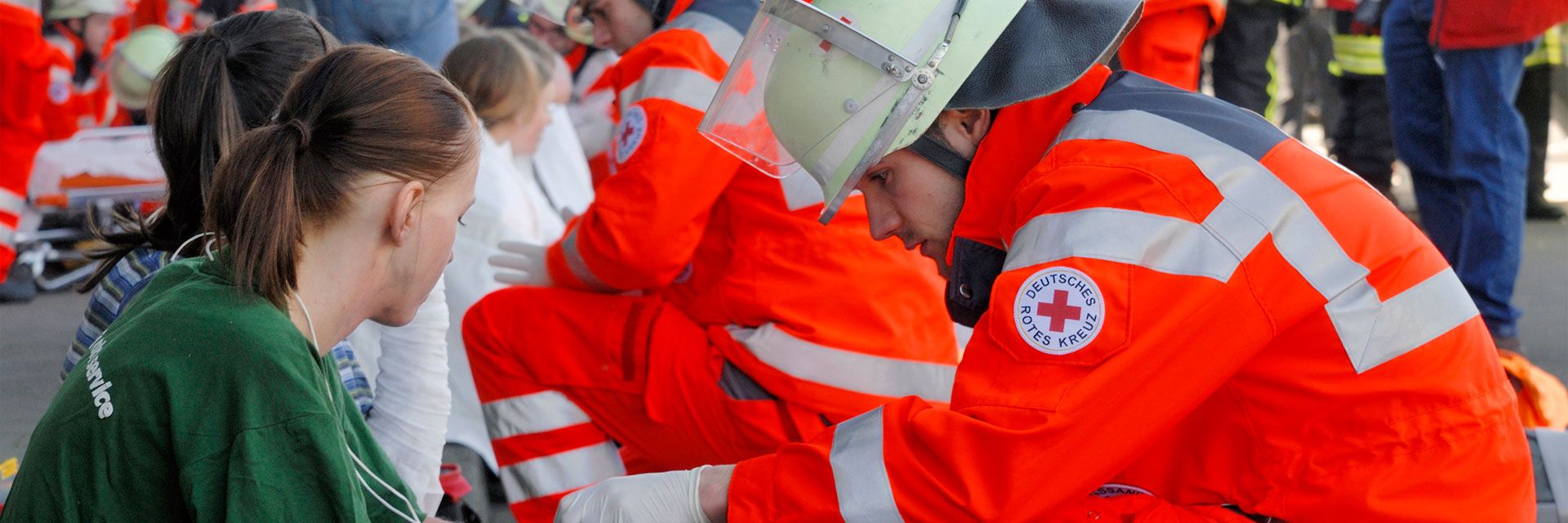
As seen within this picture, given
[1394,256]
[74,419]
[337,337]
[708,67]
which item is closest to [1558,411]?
[1394,256]

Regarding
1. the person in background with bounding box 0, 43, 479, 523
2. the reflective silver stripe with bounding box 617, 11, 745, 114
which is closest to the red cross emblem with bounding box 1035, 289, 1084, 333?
the person in background with bounding box 0, 43, 479, 523

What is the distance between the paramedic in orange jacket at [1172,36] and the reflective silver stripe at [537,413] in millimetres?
1645

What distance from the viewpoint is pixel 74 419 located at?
60.9 inches

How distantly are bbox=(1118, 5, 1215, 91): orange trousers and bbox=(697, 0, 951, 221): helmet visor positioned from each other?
1883mm

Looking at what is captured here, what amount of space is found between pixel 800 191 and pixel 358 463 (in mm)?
1349

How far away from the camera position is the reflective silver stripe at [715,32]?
10.2ft

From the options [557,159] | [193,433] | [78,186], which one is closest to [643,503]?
[193,433]

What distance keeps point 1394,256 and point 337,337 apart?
1.31 m

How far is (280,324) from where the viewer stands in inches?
63.4

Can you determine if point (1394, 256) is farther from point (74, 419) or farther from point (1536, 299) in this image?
point (1536, 299)

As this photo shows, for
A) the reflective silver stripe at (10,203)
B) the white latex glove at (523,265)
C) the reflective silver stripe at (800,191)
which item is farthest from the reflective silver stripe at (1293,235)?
the reflective silver stripe at (10,203)

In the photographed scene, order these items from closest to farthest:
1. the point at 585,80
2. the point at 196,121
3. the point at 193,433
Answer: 1. the point at 193,433
2. the point at 196,121
3. the point at 585,80

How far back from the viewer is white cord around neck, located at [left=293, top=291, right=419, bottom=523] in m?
1.64

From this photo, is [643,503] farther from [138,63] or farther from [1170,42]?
[138,63]
